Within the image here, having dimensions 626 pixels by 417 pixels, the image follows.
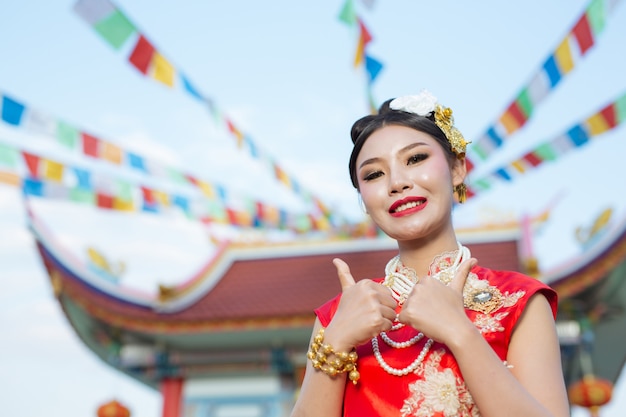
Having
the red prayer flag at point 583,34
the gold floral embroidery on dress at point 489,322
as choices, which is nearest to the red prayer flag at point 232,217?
the red prayer flag at point 583,34

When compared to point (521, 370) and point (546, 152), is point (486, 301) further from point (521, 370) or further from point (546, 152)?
point (546, 152)

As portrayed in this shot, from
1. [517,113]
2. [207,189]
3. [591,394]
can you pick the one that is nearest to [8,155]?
[207,189]

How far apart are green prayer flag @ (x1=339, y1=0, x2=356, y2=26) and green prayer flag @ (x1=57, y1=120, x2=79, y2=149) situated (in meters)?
2.34

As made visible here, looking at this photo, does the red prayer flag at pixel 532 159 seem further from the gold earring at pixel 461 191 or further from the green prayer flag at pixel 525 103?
the gold earring at pixel 461 191

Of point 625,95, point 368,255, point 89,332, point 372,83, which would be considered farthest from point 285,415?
point 625,95

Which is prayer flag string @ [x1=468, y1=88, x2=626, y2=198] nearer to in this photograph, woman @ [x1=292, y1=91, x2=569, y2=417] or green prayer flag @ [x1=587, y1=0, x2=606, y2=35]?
green prayer flag @ [x1=587, y1=0, x2=606, y2=35]

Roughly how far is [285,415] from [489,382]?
18.3ft

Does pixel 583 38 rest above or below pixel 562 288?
above

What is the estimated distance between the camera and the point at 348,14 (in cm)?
486

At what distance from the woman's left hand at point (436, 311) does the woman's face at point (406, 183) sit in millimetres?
245

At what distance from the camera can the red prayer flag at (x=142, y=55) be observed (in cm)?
407

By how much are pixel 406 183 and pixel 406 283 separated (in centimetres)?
27

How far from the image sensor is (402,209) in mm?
1537

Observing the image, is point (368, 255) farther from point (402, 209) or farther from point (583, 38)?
point (402, 209)
